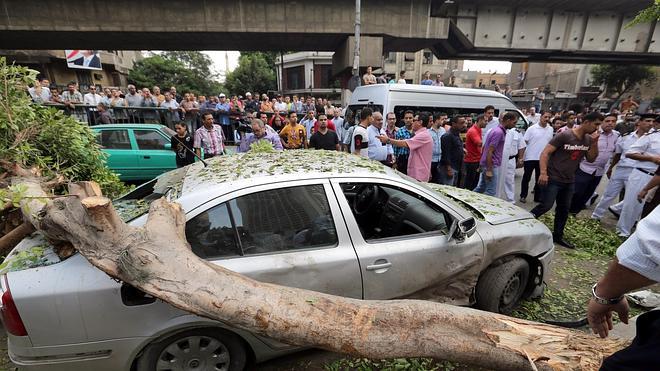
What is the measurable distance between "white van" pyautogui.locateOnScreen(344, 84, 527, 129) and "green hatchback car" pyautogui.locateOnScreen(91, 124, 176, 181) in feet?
15.4

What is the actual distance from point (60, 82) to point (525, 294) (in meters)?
33.3

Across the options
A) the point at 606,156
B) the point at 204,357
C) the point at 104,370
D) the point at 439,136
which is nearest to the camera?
the point at 104,370

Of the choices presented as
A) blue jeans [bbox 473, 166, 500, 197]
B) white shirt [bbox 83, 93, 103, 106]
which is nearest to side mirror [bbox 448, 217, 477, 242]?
blue jeans [bbox 473, 166, 500, 197]

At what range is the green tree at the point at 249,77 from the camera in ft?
137

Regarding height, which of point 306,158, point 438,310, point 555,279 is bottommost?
point 555,279

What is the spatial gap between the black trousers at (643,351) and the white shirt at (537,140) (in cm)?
668

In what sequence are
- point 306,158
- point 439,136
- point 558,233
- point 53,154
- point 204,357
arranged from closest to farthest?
point 204,357, point 306,158, point 53,154, point 558,233, point 439,136

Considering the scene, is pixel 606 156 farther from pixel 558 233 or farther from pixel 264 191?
pixel 264 191

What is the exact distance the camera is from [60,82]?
25.3 metres

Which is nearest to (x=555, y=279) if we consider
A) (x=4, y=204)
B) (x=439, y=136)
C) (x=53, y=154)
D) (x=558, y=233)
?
(x=558, y=233)

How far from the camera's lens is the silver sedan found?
6.49ft

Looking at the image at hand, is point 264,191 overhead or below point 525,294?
overhead

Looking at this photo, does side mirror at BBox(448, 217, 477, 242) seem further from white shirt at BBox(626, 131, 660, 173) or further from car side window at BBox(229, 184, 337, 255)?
white shirt at BBox(626, 131, 660, 173)

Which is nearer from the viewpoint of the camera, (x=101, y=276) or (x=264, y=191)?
(x=101, y=276)
